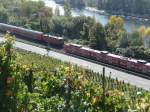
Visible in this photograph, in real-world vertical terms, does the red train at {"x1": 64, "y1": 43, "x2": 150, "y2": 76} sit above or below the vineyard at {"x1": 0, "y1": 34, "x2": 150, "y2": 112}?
below

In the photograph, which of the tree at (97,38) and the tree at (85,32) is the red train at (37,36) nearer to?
the tree at (97,38)

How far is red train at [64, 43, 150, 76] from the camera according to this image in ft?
159

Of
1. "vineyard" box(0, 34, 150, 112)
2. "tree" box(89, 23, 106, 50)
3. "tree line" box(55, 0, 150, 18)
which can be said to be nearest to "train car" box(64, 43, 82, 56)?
"tree" box(89, 23, 106, 50)

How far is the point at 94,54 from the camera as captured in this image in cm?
5525

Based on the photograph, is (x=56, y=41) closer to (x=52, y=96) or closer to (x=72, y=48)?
(x=72, y=48)

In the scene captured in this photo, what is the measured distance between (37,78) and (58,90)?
156 inches

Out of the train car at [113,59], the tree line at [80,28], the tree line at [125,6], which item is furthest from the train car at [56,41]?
the tree line at [125,6]

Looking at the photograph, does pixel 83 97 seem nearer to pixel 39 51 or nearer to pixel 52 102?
pixel 52 102

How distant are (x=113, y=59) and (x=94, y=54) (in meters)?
3.98

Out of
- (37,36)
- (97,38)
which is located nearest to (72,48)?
(97,38)

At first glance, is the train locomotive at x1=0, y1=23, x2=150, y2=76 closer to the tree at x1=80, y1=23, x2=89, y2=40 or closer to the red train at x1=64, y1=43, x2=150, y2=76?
the red train at x1=64, y1=43, x2=150, y2=76

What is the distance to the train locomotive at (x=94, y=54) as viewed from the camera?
48875mm

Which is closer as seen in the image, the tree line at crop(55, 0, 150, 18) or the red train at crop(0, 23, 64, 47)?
the red train at crop(0, 23, 64, 47)

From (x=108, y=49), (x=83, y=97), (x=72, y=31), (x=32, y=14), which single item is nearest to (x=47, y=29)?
(x=72, y=31)
